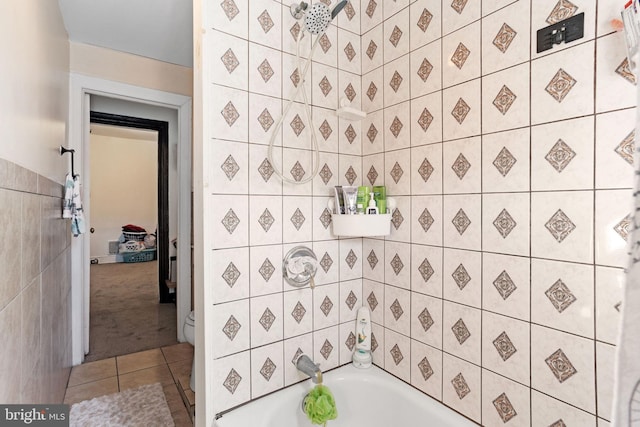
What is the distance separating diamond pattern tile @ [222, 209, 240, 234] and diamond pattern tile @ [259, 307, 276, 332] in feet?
1.14

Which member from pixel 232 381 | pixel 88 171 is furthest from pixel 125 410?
pixel 88 171

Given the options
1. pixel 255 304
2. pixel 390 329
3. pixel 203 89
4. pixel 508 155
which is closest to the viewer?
pixel 508 155

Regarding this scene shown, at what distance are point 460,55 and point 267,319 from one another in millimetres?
1180

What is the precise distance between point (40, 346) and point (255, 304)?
2.81 feet

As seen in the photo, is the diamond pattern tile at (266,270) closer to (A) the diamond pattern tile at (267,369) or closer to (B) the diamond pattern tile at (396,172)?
(A) the diamond pattern tile at (267,369)

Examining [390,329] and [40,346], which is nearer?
[40,346]

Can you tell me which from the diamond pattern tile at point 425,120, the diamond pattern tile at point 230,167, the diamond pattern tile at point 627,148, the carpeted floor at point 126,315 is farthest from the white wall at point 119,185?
the diamond pattern tile at point 627,148

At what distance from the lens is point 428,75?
3.79 feet

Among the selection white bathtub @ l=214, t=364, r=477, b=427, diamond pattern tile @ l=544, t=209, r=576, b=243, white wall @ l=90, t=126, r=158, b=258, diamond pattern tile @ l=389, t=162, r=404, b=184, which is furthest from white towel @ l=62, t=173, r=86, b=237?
white wall @ l=90, t=126, r=158, b=258

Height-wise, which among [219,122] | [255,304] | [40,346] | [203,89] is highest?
[203,89]

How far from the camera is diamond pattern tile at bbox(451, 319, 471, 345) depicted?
1054 mm

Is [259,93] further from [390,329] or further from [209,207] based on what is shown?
[390,329]

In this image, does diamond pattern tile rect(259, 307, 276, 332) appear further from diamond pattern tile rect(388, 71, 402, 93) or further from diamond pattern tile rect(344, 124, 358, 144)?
diamond pattern tile rect(388, 71, 402, 93)

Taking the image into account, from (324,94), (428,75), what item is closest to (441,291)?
(428,75)
